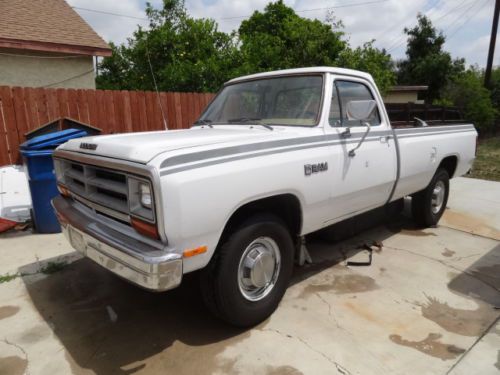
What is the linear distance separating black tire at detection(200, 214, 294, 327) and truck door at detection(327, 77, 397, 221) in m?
0.73

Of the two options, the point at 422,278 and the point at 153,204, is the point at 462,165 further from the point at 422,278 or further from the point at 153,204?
the point at 153,204

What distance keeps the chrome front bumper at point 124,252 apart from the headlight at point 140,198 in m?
0.17

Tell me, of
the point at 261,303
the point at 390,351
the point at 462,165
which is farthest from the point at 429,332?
the point at 462,165

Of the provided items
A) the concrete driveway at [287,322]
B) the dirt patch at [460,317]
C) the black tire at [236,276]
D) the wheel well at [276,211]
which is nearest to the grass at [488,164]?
the concrete driveway at [287,322]

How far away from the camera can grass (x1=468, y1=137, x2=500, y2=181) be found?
368 inches

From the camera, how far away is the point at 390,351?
268cm

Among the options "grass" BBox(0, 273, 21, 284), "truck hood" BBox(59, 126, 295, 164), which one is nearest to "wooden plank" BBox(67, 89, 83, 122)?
"grass" BBox(0, 273, 21, 284)

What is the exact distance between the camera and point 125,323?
3.05m

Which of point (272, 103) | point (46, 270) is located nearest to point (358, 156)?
point (272, 103)

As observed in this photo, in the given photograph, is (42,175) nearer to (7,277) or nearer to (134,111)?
(7,277)

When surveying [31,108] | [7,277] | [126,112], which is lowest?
[7,277]

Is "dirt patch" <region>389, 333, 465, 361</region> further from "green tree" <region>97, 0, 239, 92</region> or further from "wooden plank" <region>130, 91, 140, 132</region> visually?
"green tree" <region>97, 0, 239, 92</region>

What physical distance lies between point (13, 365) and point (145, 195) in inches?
60.8

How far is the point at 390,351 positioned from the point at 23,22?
11.1 m
